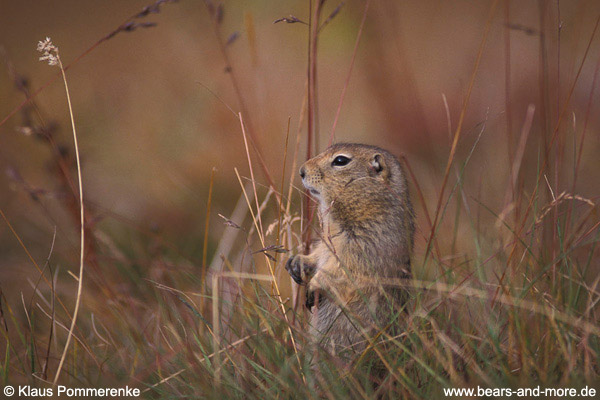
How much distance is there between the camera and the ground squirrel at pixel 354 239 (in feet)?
7.49

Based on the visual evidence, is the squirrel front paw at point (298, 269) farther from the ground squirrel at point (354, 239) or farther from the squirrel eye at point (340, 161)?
the squirrel eye at point (340, 161)

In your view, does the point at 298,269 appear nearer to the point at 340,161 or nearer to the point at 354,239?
the point at 354,239

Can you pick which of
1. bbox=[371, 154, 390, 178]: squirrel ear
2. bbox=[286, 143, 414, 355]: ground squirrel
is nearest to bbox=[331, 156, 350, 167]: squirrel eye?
bbox=[286, 143, 414, 355]: ground squirrel

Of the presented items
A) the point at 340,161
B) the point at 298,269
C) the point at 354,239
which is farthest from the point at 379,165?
the point at 298,269

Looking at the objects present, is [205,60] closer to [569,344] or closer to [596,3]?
[596,3]

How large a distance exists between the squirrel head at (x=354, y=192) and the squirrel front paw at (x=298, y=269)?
199 millimetres

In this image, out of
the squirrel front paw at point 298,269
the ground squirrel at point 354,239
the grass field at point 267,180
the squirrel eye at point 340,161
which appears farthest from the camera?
the squirrel eye at point 340,161

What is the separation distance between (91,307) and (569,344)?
2018 millimetres

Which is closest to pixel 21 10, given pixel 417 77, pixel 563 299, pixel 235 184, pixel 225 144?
pixel 225 144

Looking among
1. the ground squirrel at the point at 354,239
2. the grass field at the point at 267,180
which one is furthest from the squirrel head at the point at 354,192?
the grass field at the point at 267,180

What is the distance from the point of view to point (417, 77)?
625 centimetres

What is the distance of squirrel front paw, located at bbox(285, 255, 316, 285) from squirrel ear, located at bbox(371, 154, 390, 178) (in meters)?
0.53

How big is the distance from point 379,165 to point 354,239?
1.31 ft

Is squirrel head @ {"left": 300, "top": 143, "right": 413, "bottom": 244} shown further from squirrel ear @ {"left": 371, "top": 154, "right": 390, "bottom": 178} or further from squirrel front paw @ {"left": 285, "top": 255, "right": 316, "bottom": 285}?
squirrel front paw @ {"left": 285, "top": 255, "right": 316, "bottom": 285}
